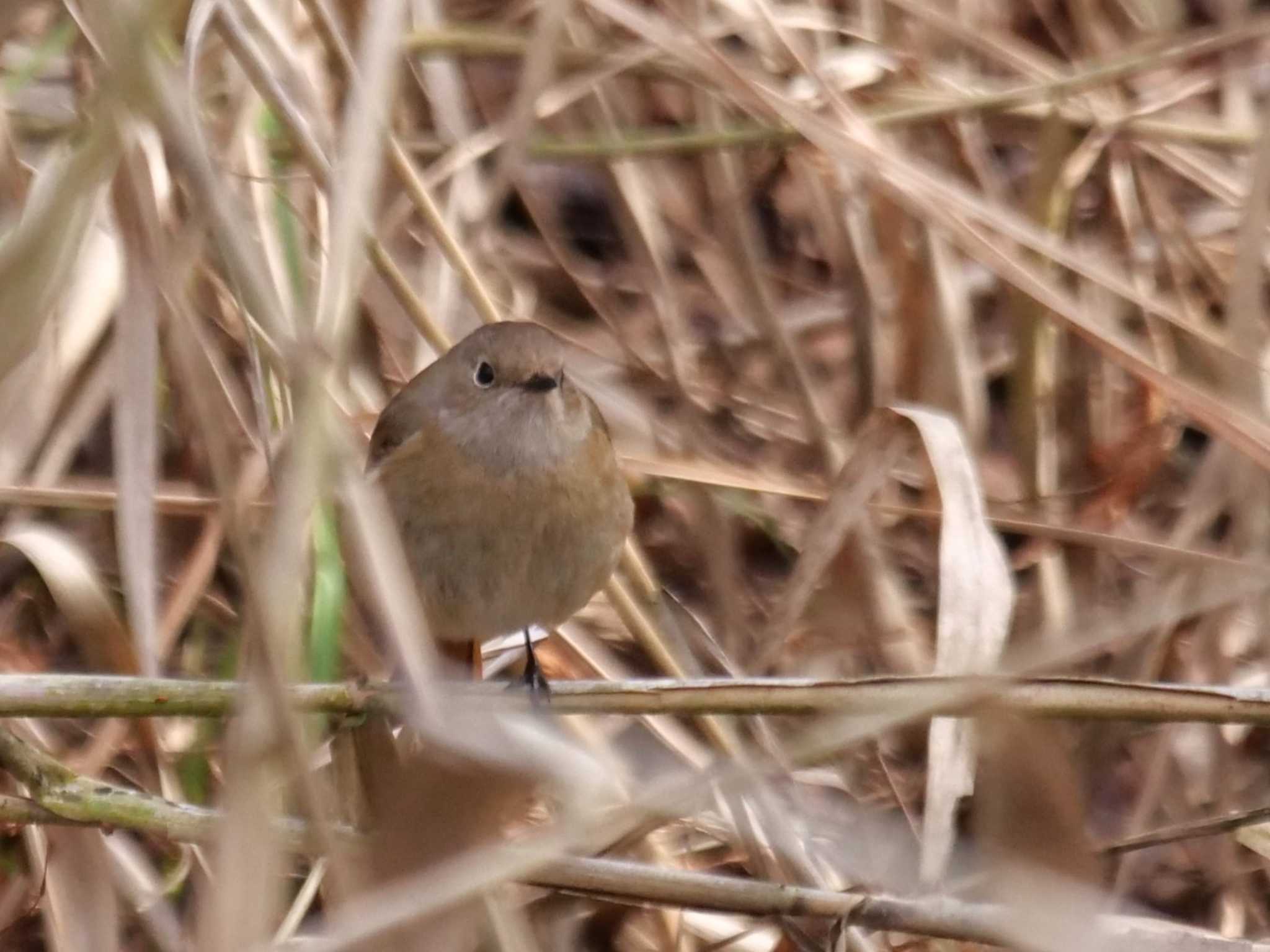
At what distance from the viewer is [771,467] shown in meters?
2.87

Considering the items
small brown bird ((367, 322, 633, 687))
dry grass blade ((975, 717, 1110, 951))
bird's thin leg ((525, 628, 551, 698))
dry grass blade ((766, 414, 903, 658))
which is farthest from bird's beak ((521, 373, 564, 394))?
dry grass blade ((975, 717, 1110, 951))

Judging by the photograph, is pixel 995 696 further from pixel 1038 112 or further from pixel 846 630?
pixel 1038 112

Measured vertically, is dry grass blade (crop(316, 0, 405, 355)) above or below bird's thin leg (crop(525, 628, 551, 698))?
above

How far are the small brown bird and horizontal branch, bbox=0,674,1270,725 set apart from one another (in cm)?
75

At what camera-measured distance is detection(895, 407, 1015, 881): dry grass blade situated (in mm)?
1569

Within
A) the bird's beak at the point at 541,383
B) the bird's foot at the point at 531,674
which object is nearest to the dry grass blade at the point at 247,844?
the bird's foot at the point at 531,674

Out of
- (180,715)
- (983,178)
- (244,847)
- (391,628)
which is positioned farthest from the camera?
(983,178)

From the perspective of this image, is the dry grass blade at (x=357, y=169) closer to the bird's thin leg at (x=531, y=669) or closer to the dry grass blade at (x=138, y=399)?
the dry grass blade at (x=138, y=399)

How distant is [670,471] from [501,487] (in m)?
0.29

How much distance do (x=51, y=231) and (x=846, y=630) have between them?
1.53 metres

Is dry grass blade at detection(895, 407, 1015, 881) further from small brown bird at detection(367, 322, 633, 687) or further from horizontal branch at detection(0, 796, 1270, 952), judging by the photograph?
small brown bird at detection(367, 322, 633, 687)

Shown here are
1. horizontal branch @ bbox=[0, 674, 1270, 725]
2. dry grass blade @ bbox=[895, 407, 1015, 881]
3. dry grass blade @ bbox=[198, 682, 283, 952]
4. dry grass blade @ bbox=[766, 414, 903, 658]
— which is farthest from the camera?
dry grass blade @ bbox=[766, 414, 903, 658]

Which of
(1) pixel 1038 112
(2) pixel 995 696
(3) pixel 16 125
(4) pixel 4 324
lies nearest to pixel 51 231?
(4) pixel 4 324

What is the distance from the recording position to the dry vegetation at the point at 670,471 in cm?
124
